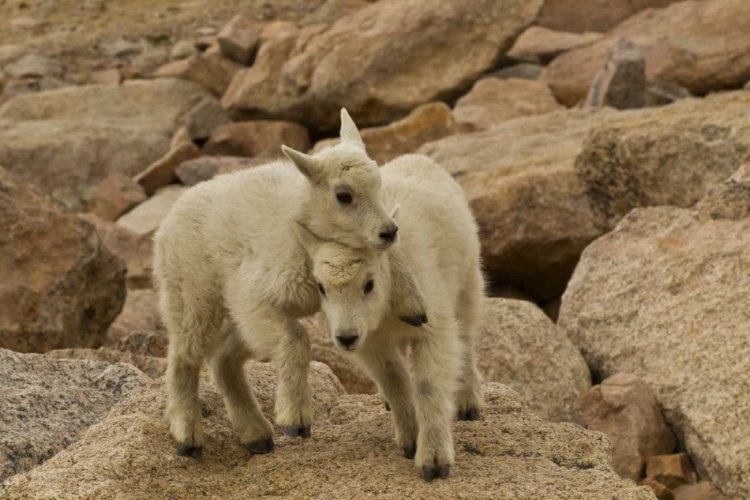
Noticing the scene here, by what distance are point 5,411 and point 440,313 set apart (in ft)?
9.26

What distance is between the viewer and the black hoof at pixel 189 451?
7441 mm

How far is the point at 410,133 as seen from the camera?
20250 mm

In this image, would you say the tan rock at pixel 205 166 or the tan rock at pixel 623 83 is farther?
the tan rock at pixel 205 166

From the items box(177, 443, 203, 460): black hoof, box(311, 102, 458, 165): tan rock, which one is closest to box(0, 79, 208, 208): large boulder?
box(311, 102, 458, 165): tan rock

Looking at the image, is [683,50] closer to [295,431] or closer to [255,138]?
[255,138]

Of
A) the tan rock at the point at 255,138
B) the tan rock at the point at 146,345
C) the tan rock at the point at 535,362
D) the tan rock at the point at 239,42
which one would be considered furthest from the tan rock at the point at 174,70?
the tan rock at the point at 535,362

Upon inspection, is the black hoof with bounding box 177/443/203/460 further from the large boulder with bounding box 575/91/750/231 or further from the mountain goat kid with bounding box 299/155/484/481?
the large boulder with bounding box 575/91/750/231

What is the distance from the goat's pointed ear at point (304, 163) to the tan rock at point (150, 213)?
13277mm

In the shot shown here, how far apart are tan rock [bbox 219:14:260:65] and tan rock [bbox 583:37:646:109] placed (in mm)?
9431

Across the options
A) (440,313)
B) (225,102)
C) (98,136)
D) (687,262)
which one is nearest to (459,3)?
(225,102)

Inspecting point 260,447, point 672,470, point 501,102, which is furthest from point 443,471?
point 501,102

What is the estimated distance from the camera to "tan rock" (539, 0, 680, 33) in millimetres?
28797

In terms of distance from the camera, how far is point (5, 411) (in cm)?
809

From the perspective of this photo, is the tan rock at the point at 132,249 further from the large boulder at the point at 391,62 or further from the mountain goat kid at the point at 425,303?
the mountain goat kid at the point at 425,303
